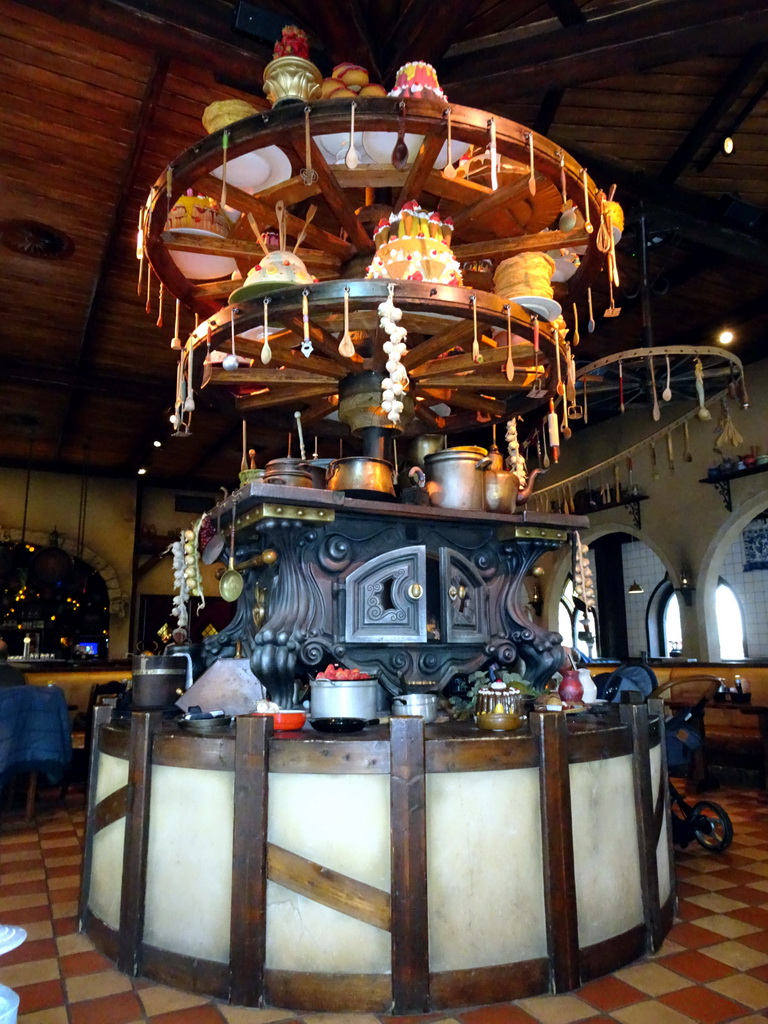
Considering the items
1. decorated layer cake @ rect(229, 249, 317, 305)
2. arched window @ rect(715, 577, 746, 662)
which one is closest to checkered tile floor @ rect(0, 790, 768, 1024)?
decorated layer cake @ rect(229, 249, 317, 305)

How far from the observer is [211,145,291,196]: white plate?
3117mm

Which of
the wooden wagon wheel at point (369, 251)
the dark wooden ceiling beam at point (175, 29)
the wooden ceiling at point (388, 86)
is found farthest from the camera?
the wooden ceiling at point (388, 86)

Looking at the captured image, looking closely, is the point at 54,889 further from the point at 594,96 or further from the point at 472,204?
the point at 594,96

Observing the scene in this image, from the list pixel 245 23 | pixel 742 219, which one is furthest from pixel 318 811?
pixel 742 219

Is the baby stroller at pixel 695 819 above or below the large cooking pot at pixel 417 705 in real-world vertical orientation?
below

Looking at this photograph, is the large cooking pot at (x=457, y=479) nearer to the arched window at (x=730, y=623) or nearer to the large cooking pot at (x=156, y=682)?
Result: the large cooking pot at (x=156, y=682)

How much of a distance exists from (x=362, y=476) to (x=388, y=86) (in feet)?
7.17

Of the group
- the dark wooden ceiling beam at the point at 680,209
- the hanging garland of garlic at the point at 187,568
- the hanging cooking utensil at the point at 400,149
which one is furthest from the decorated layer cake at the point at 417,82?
the hanging garland of garlic at the point at 187,568

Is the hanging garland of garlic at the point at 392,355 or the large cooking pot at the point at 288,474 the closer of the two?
the hanging garland of garlic at the point at 392,355

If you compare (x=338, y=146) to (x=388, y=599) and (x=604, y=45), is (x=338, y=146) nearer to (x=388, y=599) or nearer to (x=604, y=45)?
(x=604, y=45)

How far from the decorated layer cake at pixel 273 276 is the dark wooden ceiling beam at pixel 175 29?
4.26 ft

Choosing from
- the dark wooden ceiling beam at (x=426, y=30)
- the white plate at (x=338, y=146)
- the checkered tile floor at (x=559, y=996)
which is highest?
the dark wooden ceiling beam at (x=426, y=30)

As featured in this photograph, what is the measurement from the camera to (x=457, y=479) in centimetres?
404

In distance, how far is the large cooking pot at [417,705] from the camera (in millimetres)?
3371
